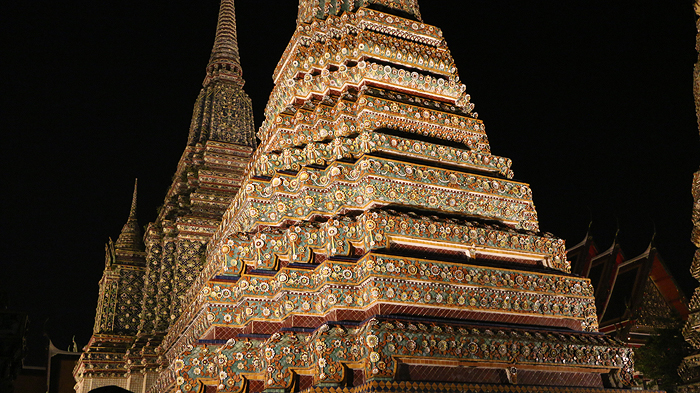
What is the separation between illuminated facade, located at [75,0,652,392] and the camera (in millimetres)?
5504

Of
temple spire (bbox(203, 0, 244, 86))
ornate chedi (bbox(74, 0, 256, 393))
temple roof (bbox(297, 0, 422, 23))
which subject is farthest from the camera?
temple spire (bbox(203, 0, 244, 86))

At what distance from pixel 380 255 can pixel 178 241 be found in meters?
9.53

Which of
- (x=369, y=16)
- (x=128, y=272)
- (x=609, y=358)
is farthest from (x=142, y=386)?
(x=609, y=358)

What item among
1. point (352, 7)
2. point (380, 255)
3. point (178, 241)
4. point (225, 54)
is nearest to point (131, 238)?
point (178, 241)

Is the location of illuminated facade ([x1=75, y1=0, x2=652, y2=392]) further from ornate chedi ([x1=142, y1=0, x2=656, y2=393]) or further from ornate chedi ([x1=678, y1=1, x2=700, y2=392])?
ornate chedi ([x1=678, y1=1, x2=700, y2=392])

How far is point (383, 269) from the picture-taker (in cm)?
572

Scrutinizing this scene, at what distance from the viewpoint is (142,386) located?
527 inches

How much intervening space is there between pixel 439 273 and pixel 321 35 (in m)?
4.34

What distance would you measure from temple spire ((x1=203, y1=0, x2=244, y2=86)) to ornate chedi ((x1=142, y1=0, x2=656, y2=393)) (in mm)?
10170

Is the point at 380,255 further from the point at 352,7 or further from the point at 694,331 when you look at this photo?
the point at 694,331

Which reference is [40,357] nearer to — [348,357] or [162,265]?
[162,265]

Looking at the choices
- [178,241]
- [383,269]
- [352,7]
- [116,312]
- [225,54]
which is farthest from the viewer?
[225,54]

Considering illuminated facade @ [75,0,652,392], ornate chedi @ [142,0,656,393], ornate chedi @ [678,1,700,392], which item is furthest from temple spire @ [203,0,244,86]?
ornate chedi @ [678,1,700,392]

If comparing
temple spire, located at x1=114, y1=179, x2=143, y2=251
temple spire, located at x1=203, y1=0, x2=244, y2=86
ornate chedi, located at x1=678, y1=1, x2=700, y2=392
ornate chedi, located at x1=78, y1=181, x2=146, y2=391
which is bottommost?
ornate chedi, located at x1=678, y1=1, x2=700, y2=392
